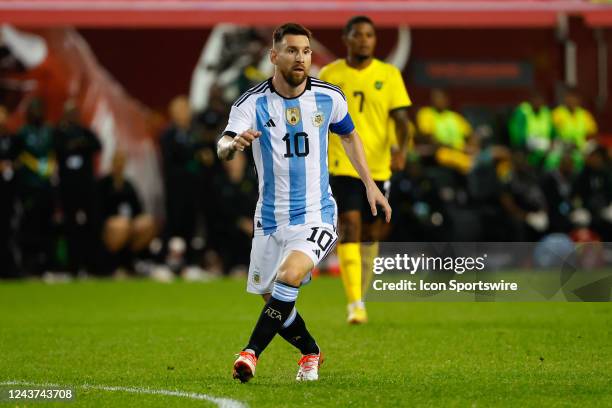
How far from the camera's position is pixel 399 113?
37.7 ft

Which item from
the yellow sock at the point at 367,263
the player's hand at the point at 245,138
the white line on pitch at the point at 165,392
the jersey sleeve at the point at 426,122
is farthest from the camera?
the jersey sleeve at the point at 426,122


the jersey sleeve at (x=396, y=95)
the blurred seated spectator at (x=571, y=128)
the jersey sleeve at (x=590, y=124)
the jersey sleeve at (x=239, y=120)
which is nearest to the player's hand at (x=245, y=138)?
the jersey sleeve at (x=239, y=120)

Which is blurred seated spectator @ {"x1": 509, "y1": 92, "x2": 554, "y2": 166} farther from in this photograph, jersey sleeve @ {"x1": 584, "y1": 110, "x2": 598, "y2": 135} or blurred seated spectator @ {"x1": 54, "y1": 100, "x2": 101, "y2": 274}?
blurred seated spectator @ {"x1": 54, "y1": 100, "x2": 101, "y2": 274}

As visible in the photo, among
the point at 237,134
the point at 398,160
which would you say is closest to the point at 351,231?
the point at 398,160

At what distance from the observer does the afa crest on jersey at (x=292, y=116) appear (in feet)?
25.2

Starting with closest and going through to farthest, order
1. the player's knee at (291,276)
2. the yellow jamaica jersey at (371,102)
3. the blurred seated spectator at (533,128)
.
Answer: the player's knee at (291,276) < the yellow jamaica jersey at (371,102) < the blurred seated spectator at (533,128)

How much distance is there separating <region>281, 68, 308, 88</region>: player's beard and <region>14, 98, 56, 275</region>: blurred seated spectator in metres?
10.6

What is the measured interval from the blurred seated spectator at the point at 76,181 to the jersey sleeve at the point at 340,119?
10.2 m

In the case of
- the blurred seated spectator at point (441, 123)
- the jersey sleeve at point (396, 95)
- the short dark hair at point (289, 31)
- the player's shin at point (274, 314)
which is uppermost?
the blurred seated spectator at point (441, 123)

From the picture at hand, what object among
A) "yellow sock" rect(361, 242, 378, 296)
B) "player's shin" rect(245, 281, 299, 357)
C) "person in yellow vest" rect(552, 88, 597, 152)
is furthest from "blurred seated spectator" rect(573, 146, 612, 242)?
"player's shin" rect(245, 281, 299, 357)

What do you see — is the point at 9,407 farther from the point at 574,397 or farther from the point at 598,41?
the point at 598,41

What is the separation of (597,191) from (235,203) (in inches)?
208

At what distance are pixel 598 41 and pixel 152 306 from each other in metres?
9.45

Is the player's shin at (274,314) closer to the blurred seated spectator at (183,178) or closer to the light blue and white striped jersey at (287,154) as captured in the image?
the light blue and white striped jersey at (287,154)
